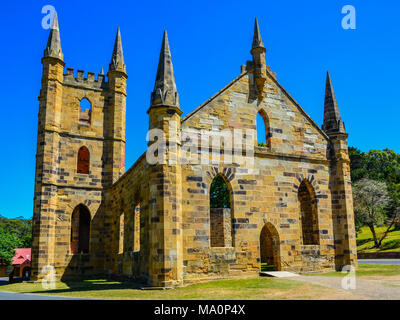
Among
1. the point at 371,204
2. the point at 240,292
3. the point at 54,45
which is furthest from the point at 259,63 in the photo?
the point at 371,204

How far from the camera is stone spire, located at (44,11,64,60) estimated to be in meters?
27.1

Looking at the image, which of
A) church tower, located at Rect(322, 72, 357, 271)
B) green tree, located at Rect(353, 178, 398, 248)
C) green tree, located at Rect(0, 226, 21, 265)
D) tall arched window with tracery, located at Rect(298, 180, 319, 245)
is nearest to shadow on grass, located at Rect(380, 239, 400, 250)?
green tree, located at Rect(353, 178, 398, 248)

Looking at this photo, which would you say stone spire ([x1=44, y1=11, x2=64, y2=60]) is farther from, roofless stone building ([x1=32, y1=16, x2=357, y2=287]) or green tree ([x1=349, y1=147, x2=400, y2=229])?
green tree ([x1=349, y1=147, x2=400, y2=229])

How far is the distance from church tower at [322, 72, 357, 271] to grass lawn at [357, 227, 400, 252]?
2068 cm

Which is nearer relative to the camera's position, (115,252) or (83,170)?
(115,252)

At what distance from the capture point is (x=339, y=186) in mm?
19750

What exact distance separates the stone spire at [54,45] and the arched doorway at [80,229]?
1101 centimetres

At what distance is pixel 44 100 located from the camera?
87.0 ft

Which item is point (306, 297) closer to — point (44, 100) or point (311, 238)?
point (311, 238)

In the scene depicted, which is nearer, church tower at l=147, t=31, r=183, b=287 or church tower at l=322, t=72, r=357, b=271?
church tower at l=147, t=31, r=183, b=287

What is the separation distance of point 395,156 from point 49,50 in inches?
2480

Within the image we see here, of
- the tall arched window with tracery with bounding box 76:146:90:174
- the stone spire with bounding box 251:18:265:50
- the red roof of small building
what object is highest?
the stone spire with bounding box 251:18:265:50

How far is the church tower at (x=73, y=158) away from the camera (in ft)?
81.0

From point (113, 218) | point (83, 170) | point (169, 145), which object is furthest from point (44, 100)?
point (169, 145)
